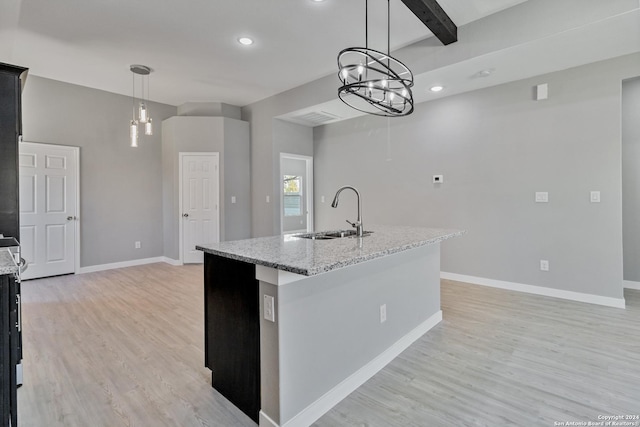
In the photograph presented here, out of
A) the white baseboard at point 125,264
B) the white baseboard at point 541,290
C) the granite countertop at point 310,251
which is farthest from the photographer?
the white baseboard at point 125,264

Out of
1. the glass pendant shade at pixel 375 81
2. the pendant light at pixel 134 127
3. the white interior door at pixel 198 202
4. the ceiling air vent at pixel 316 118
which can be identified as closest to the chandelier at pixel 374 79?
the glass pendant shade at pixel 375 81

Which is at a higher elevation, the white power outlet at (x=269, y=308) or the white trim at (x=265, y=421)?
the white power outlet at (x=269, y=308)

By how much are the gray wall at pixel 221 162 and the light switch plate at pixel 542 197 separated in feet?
15.1

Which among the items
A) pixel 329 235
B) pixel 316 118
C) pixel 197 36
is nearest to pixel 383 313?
pixel 329 235

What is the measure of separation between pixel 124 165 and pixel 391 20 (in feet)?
15.9

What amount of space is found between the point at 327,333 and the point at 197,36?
11.3 ft

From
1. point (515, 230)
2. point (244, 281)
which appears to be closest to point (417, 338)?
point (244, 281)

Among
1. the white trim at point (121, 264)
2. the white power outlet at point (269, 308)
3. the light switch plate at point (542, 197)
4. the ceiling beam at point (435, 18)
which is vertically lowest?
the white trim at point (121, 264)

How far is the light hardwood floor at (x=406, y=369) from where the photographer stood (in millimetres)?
1793

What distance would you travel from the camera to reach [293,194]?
22.9 ft

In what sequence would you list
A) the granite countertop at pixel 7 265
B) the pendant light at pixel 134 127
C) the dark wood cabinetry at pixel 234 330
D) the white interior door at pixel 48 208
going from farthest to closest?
the white interior door at pixel 48 208 → the pendant light at pixel 134 127 → the dark wood cabinetry at pixel 234 330 → the granite countertop at pixel 7 265

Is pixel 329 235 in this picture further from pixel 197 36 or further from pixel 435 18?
pixel 197 36

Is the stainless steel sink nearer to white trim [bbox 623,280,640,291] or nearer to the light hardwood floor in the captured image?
the light hardwood floor

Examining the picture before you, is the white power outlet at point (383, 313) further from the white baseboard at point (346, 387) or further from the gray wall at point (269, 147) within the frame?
the gray wall at point (269, 147)
